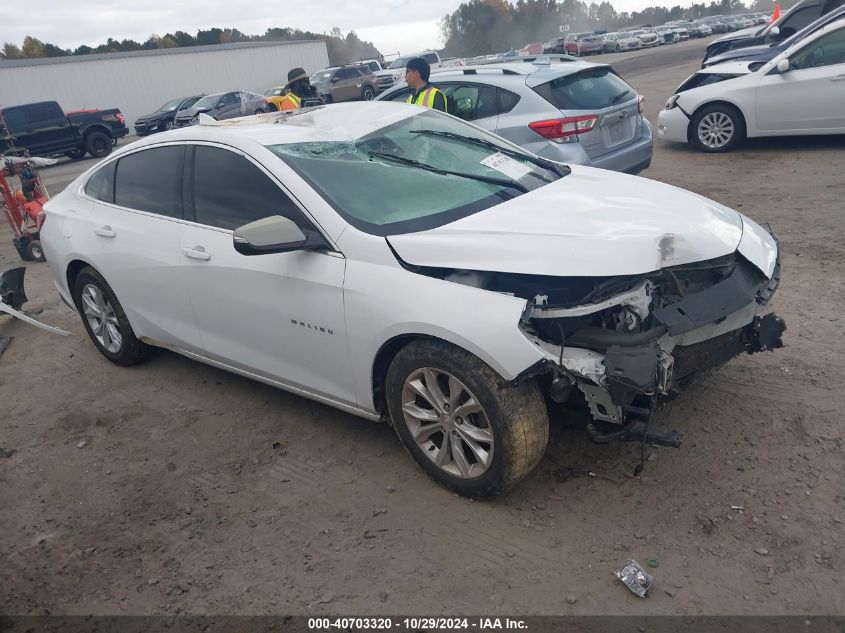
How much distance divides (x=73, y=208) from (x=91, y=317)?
0.79 metres

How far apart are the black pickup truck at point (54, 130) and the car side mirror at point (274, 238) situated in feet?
64.6

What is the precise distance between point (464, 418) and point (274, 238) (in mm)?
1193

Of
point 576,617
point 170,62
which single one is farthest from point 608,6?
point 576,617

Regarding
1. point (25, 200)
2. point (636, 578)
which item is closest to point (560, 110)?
point (636, 578)

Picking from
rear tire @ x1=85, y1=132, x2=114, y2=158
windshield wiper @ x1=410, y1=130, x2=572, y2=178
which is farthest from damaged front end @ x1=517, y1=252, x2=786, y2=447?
rear tire @ x1=85, y1=132, x2=114, y2=158

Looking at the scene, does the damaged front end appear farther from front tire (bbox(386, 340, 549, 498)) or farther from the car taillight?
the car taillight

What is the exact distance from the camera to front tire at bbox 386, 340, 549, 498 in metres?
2.80

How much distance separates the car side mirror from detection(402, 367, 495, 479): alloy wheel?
810 millimetres

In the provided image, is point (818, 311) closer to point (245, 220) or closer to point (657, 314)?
point (657, 314)

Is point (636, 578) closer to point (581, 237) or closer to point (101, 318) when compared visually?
point (581, 237)

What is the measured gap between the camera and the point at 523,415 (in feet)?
9.23

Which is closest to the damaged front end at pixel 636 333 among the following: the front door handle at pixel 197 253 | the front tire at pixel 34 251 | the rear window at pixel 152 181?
the front door handle at pixel 197 253

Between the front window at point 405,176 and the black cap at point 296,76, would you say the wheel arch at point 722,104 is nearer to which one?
the black cap at point 296,76

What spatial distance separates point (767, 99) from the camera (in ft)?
29.9
